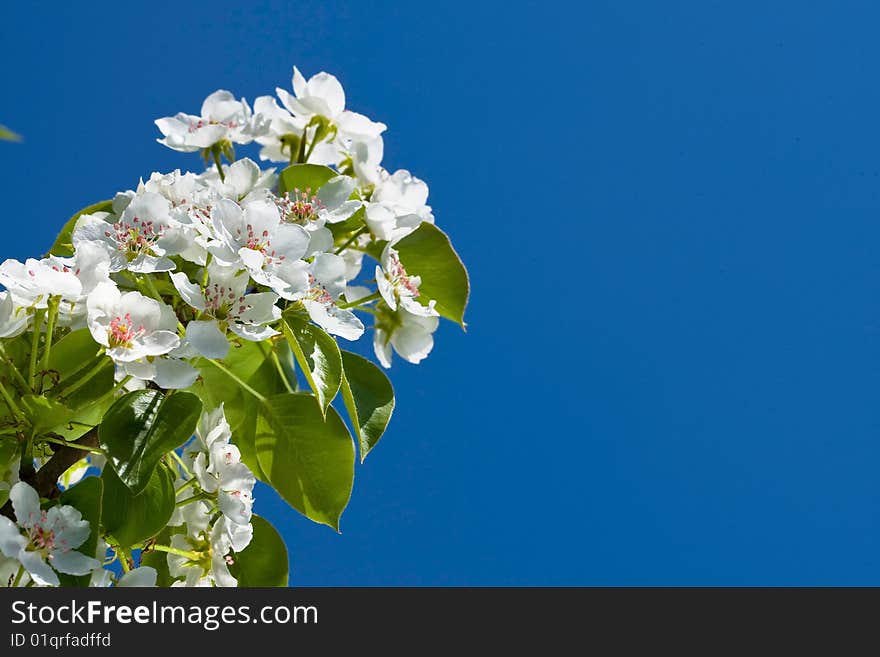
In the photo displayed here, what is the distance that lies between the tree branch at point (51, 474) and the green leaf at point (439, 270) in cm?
33

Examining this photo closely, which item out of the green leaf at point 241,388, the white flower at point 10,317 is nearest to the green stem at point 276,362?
the green leaf at point 241,388

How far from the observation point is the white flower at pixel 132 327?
61cm

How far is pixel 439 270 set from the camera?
2.84 ft

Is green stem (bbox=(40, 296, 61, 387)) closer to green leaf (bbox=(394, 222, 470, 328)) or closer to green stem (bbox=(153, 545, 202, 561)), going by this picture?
green stem (bbox=(153, 545, 202, 561))

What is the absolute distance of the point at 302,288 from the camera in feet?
2.19

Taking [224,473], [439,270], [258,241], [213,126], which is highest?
[213,126]

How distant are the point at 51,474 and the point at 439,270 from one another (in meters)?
0.37

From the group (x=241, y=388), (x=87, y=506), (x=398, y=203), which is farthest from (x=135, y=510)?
(x=398, y=203)

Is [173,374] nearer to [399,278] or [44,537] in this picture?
[44,537]

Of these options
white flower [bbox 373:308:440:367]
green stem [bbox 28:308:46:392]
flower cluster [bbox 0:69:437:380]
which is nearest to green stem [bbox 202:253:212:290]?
flower cluster [bbox 0:69:437:380]
